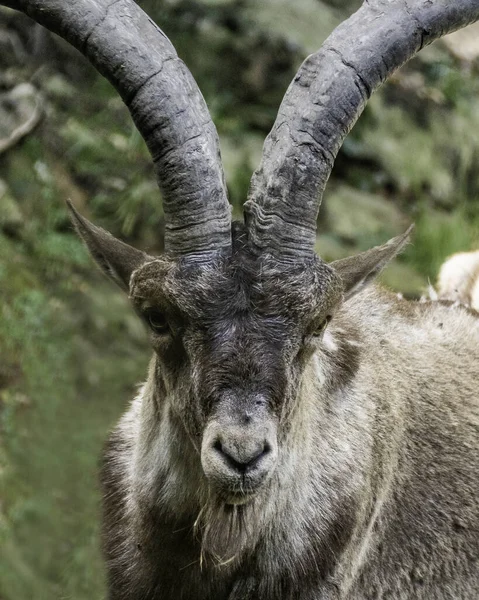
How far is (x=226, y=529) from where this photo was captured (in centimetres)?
542

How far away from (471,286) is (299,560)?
4169mm

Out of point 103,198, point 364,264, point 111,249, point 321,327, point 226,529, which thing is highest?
point 103,198

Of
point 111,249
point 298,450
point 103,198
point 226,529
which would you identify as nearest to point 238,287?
point 111,249

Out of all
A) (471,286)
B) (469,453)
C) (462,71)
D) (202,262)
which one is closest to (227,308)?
(202,262)

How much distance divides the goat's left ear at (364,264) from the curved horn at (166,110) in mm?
807

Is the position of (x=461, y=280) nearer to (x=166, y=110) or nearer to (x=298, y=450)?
(x=298, y=450)

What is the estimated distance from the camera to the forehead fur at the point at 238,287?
16.6 feet

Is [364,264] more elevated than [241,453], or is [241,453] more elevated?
[364,264]

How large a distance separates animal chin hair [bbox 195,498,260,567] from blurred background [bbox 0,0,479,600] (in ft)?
15.9

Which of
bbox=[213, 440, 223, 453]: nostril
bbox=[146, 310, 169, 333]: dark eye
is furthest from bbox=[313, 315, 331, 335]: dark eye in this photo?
bbox=[213, 440, 223, 453]: nostril

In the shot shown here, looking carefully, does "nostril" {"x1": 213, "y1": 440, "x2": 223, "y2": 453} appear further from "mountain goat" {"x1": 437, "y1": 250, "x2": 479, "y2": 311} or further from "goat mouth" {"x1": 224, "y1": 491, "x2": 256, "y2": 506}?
"mountain goat" {"x1": 437, "y1": 250, "x2": 479, "y2": 311}

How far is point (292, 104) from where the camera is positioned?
5461mm

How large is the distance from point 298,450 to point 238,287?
3.62ft

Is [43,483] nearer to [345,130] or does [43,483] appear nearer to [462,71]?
[345,130]
